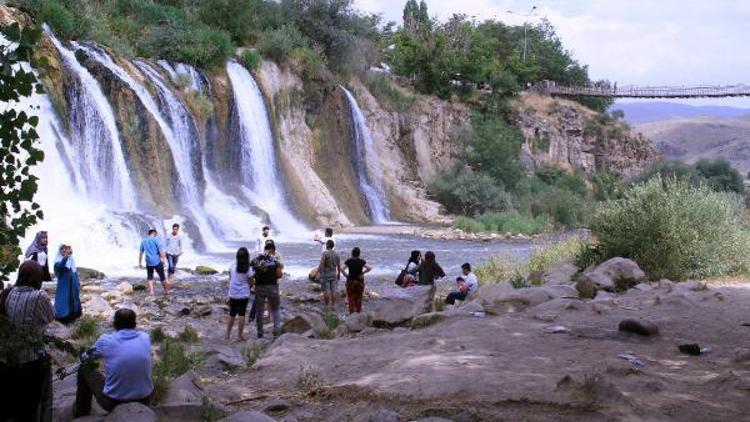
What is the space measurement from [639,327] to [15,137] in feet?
22.7

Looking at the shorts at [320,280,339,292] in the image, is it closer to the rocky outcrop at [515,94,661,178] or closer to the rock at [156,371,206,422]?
the rock at [156,371,206,422]

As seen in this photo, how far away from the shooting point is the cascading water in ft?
87.9

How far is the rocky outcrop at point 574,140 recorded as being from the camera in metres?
56.8

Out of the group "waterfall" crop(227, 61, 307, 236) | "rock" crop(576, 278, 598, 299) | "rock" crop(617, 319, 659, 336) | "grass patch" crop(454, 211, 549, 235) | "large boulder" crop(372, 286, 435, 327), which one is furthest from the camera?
"grass patch" crop(454, 211, 549, 235)

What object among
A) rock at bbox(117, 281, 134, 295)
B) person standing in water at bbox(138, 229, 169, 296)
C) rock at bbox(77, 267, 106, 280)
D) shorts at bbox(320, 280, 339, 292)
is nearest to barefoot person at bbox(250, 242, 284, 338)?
shorts at bbox(320, 280, 339, 292)

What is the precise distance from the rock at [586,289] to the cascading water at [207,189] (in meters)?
15.9

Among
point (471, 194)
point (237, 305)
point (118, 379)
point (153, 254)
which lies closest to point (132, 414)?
point (118, 379)

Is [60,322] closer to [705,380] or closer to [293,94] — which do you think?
[705,380]

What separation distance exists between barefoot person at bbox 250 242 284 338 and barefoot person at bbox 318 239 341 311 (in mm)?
2409

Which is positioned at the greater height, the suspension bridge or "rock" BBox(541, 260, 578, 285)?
the suspension bridge

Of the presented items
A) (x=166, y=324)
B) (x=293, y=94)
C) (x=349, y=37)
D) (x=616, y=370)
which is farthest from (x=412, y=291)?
(x=349, y=37)

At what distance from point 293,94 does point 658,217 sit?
2598 cm

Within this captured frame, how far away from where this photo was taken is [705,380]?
6617mm

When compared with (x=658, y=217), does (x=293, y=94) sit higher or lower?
higher
